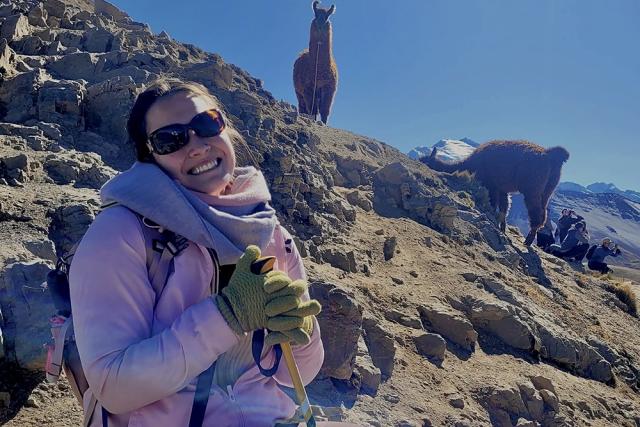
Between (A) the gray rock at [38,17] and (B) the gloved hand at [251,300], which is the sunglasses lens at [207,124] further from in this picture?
(A) the gray rock at [38,17]

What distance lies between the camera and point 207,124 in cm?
179

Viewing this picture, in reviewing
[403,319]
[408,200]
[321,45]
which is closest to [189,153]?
[403,319]

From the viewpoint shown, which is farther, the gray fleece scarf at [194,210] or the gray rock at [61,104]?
the gray rock at [61,104]

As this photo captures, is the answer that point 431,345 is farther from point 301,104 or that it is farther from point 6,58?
point 301,104

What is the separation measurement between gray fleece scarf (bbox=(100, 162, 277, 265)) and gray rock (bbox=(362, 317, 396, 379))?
3.51m

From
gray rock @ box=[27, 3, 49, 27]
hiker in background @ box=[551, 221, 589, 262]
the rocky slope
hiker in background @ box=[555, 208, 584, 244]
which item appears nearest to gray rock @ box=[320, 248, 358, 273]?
the rocky slope

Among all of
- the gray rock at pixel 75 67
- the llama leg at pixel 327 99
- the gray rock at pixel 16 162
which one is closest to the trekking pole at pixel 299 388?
the gray rock at pixel 16 162

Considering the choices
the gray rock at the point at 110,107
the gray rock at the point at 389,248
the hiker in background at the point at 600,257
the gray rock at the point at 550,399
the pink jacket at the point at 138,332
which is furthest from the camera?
the hiker in background at the point at 600,257

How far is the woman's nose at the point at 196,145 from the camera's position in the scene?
1.74 metres

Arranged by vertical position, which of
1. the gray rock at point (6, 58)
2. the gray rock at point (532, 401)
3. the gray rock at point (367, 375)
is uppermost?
the gray rock at point (6, 58)

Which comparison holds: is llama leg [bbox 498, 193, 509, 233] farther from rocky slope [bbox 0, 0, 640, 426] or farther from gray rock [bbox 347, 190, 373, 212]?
gray rock [bbox 347, 190, 373, 212]

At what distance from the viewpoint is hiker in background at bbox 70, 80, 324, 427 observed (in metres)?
1.36

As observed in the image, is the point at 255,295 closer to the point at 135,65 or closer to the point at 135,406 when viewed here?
the point at 135,406

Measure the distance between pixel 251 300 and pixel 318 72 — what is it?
1513 centimetres
